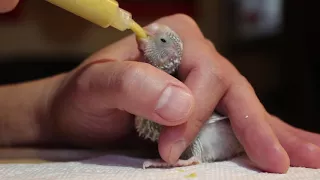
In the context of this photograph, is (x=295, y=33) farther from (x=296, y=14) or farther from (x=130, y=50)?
(x=130, y=50)

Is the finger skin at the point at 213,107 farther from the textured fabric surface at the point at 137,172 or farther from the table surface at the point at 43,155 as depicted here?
the table surface at the point at 43,155

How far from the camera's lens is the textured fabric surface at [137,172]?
41cm

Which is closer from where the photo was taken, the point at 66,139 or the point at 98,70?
the point at 98,70

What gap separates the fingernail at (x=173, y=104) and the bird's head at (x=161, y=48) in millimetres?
47

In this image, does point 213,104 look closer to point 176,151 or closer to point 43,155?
point 176,151

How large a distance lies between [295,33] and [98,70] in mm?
951

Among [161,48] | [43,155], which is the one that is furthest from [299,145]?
[43,155]

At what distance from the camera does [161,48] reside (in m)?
0.48

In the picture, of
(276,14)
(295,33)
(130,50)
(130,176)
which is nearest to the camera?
(130,176)

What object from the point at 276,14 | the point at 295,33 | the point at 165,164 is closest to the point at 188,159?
the point at 165,164

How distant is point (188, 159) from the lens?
18.7 inches

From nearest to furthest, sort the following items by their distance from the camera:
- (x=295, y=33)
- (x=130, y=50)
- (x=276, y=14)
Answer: (x=130, y=50), (x=295, y=33), (x=276, y=14)

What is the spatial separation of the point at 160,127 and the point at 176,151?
0.11 feet

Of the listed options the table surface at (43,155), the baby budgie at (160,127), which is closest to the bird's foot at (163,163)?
the baby budgie at (160,127)
